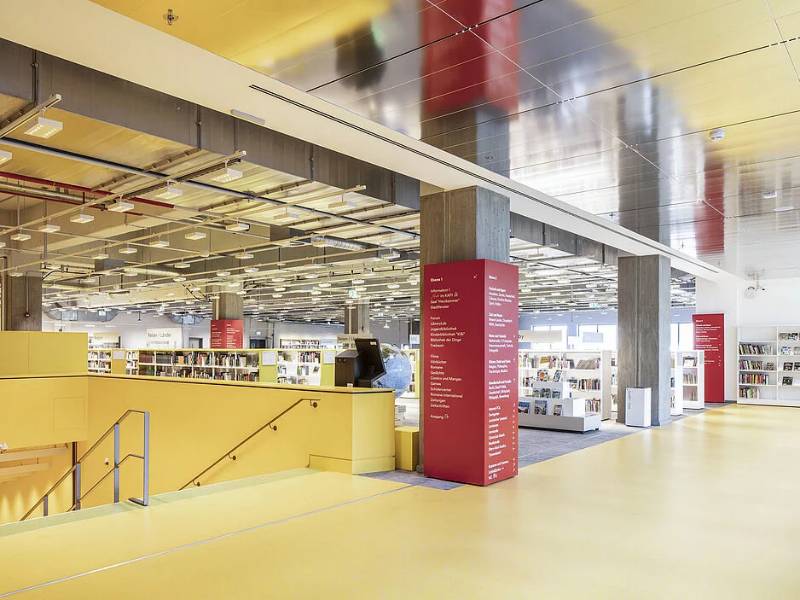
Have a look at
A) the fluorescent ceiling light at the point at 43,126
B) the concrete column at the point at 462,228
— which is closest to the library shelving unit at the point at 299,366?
the concrete column at the point at 462,228

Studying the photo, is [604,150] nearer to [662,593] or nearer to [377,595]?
[662,593]

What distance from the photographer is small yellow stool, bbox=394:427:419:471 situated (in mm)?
8320

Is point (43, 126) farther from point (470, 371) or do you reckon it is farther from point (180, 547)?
point (470, 371)

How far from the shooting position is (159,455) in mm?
11133

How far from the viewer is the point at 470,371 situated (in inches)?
293

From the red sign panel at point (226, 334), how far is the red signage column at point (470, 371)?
50.8 ft

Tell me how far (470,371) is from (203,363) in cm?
1385

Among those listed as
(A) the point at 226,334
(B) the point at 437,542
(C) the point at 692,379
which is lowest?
(B) the point at 437,542

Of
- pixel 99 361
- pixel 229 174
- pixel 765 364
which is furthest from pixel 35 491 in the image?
pixel 765 364

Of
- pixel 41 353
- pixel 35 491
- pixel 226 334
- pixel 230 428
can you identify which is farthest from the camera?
pixel 226 334

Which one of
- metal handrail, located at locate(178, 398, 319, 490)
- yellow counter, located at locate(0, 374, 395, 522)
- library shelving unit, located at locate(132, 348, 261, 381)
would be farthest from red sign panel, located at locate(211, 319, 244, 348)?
metal handrail, located at locate(178, 398, 319, 490)

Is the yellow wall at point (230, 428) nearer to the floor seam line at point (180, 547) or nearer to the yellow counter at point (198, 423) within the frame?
the yellow counter at point (198, 423)

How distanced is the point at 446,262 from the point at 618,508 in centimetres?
336

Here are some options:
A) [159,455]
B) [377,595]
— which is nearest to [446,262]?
[377,595]
